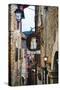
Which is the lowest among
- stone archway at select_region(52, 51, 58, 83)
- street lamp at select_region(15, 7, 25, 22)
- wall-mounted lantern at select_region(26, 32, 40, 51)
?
stone archway at select_region(52, 51, 58, 83)

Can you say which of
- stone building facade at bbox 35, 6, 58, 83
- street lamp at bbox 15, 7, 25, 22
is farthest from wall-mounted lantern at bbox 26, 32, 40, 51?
street lamp at bbox 15, 7, 25, 22

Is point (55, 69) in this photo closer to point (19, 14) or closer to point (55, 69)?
point (55, 69)

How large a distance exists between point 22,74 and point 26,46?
0.71 feet

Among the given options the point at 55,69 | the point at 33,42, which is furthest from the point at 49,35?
the point at 55,69

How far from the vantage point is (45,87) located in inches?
60.4

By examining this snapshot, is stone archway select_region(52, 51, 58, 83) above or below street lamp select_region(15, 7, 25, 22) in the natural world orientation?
below

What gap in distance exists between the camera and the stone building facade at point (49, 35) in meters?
1.54

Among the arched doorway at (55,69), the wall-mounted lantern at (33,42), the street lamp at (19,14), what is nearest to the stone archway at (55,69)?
the arched doorway at (55,69)

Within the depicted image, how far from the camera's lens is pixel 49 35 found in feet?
5.10

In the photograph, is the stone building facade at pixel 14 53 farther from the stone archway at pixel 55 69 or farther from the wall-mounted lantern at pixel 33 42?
the stone archway at pixel 55 69

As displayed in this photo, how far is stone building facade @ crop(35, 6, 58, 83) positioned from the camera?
154 cm

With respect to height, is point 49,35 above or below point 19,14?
below

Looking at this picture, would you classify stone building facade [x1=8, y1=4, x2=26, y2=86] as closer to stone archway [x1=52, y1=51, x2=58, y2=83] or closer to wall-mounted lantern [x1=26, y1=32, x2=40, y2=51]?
wall-mounted lantern [x1=26, y1=32, x2=40, y2=51]

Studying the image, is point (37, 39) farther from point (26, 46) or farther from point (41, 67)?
point (41, 67)
